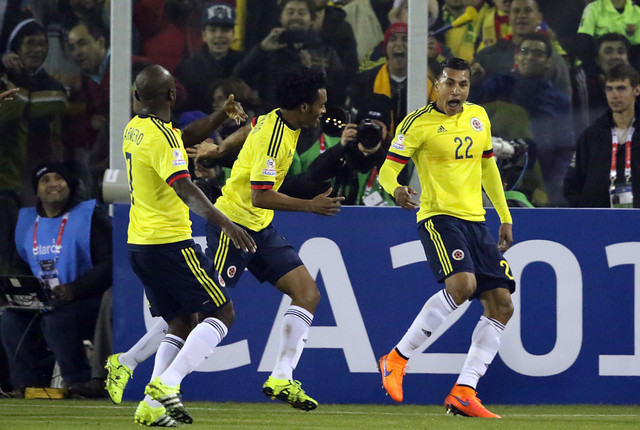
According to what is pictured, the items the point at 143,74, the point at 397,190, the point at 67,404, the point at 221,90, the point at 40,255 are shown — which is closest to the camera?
the point at 143,74

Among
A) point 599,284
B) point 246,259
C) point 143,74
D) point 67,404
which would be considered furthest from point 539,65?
point 67,404

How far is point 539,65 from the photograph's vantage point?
809 cm

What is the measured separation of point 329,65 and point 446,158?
2.09m

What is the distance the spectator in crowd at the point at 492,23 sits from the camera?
8.18 meters

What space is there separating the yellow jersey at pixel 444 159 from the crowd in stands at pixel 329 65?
144 cm

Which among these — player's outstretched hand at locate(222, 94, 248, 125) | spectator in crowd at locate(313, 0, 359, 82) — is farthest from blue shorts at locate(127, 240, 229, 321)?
spectator in crowd at locate(313, 0, 359, 82)

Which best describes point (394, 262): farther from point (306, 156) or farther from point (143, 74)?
point (143, 74)

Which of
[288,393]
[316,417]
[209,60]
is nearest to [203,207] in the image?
[288,393]

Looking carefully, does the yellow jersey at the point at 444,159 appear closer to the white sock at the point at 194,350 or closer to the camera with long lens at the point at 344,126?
the camera with long lens at the point at 344,126

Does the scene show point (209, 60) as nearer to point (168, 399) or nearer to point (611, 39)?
point (611, 39)

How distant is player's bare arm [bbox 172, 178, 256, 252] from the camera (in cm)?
508

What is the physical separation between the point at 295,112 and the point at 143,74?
Answer: 1073 mm

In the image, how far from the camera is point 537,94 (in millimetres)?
8070

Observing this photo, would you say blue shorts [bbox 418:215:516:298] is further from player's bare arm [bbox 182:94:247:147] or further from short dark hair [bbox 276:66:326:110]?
player's bare arm [bbox 182:94:247:147]
